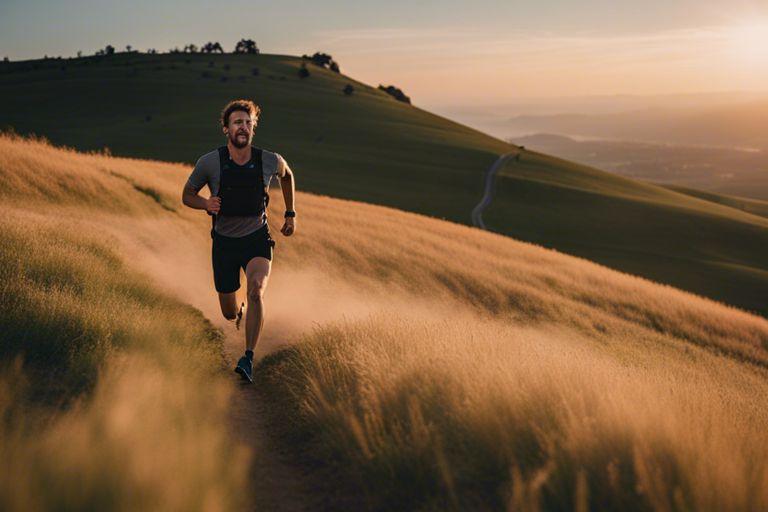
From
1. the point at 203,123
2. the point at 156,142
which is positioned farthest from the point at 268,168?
the point at 203,123

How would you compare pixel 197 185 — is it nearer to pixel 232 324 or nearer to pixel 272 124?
pixel 232 324

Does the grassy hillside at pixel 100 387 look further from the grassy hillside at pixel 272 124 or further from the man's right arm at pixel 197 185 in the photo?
the grassy hillside at pixel 272 124

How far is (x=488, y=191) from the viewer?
6662 cm

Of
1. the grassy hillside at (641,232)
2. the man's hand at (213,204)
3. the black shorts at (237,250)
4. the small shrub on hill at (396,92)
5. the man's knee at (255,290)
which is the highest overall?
the small shrub on hill at (396,92)

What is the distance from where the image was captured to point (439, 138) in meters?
89.1

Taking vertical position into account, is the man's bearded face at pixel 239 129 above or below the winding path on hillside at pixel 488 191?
above

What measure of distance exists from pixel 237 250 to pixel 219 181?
88 centimetres

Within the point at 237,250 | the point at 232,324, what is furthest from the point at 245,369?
the point at 232,324

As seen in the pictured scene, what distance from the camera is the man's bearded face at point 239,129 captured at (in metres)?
6.56

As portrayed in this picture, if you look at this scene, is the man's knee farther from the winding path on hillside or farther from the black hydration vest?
the winding path on hillside

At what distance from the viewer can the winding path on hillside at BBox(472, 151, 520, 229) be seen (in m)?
55.3

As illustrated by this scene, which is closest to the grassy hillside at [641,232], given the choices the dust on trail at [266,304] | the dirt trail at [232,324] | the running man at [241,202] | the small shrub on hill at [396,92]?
the dust on trail at [266,304]

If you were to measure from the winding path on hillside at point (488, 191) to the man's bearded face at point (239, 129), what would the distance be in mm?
47148

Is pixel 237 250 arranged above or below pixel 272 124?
below
